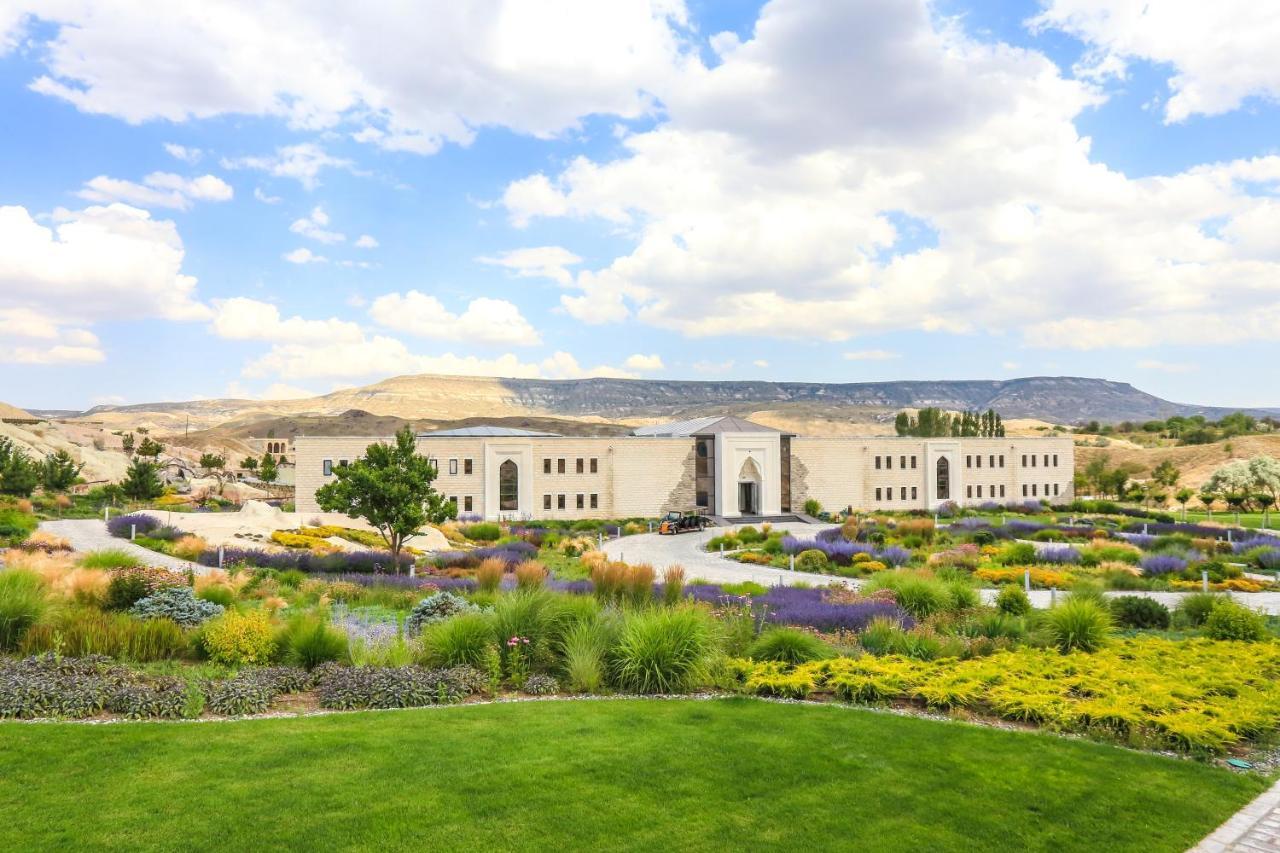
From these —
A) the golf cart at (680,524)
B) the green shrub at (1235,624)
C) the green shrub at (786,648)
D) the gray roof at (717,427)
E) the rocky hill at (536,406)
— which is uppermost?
the rocky hill at (536,406)

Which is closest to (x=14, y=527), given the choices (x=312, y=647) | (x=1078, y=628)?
(x=312, y=647)

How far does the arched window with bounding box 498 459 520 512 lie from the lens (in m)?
46.2

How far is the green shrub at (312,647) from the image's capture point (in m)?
9.80

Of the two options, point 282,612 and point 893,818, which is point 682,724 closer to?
point 893,818

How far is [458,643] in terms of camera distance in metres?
9.95

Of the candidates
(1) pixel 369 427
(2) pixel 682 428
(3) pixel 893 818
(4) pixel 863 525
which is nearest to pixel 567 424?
(1) pixel 369 427

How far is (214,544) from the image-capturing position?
26500mm

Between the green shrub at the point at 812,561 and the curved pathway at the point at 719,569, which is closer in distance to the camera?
the curved pathway at the point at 719,569

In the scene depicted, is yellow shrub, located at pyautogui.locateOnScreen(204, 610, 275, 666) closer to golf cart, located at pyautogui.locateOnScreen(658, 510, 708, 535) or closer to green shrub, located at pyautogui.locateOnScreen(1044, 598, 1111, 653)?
green shrub, located at pyautogui.locateOnScreen(1044, 598, 1111, 653)

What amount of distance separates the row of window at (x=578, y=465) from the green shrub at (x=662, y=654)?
123 feet

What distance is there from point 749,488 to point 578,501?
35.5 ft

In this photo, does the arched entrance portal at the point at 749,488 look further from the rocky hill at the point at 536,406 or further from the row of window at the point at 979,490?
the rocky hill at the point at 536,406

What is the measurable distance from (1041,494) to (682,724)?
184 ft

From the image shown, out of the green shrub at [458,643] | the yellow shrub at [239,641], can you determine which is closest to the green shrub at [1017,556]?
the green shrub at [458,643]
